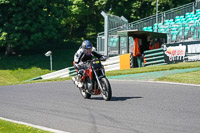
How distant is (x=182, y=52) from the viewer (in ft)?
73.6

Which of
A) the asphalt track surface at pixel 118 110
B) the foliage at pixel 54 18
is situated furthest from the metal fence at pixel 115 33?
the foliage at pixel 54 18

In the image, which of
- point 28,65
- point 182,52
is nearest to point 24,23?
point 28,65

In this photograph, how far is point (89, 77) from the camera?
10.2 metres

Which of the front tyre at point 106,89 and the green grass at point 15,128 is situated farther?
the front tyre at point 106,89

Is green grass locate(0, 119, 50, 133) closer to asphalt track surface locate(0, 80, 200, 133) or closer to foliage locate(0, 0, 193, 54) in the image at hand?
asphalt track surface locate(0, 80, 200, 133)

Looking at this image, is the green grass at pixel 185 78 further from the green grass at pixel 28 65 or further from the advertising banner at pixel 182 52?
the green grass at pixel 28 65

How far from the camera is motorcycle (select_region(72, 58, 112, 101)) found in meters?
9.73

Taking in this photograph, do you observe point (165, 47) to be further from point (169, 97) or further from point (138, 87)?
point (169, 97)

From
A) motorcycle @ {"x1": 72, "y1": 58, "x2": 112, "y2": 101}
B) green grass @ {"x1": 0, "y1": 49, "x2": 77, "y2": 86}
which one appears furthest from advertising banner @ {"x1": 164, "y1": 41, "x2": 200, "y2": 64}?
green grass @ {"x1": 0, "y1": 49, "x2": 77, "y2": 86}

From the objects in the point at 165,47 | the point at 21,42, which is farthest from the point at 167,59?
the point at 21,42

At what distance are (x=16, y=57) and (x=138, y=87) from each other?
3090 cm

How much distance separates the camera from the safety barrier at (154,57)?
2292cm

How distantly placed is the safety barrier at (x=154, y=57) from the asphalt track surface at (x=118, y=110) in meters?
10.8

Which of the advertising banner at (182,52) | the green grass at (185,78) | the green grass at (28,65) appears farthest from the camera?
the green grass at (28,65)
